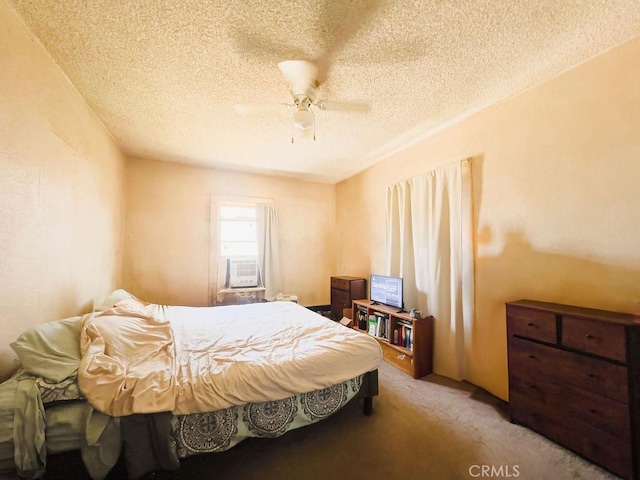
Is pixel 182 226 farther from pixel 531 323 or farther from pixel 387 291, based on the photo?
pixel 531 323

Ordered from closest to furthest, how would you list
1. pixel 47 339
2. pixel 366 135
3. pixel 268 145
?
pixel 47 339, pixel 366 135, pixel 268 145

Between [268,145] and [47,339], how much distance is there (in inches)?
102

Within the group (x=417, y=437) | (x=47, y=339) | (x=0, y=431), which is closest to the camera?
(x=0, y=431)

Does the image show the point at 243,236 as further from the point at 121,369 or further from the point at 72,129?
the point at 121,369

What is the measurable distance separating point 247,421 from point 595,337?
6.93 feet

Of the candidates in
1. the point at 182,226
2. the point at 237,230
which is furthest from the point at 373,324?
the point at 182,226

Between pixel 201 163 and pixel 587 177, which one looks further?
pixel 201 163

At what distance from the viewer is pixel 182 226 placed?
3691mm

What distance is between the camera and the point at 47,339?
1303 millimetres

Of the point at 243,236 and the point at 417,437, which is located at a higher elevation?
the point at 243,236

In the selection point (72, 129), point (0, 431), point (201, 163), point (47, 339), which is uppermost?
point (201, 163)

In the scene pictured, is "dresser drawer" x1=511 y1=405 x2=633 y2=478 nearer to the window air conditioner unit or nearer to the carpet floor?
the carpet floor

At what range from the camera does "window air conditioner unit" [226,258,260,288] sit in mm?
3939

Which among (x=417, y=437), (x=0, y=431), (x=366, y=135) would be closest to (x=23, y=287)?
(x=0, y=431)
